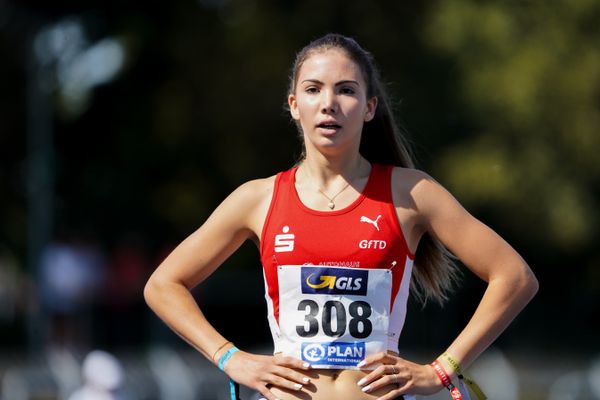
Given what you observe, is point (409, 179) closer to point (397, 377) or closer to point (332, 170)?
point (332, 170)

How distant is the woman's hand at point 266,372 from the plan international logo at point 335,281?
0.95 ft

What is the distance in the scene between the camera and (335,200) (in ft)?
18.4

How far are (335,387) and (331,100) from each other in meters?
1.11

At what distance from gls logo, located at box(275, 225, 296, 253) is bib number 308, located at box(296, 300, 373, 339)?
23 centimetres

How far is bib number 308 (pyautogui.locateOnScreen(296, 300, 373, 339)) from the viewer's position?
17.6 feet

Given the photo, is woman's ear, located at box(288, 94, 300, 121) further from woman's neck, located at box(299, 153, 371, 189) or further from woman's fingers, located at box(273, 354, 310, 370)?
woman's fingers, located at box(273, 354, 310, 370)

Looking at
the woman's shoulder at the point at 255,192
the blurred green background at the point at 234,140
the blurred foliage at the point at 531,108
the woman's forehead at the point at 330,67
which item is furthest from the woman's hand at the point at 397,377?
the blurred foliage at the point at 531,108

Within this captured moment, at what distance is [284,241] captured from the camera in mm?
5512

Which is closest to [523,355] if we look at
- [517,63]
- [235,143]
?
[517,63]

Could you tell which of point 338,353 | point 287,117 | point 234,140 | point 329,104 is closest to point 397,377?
point 338,353

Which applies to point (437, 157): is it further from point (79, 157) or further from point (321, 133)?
point (321, 133)

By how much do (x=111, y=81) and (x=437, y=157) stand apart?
20.0ft

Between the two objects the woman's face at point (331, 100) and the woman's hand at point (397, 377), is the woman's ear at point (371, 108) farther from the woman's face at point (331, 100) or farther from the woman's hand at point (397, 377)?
the woman's hand at point (397, 377)

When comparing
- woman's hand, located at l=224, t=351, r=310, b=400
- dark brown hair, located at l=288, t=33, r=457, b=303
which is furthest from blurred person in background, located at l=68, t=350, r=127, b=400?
woman's hand, located at l=224, t=351, r=310, b=400
